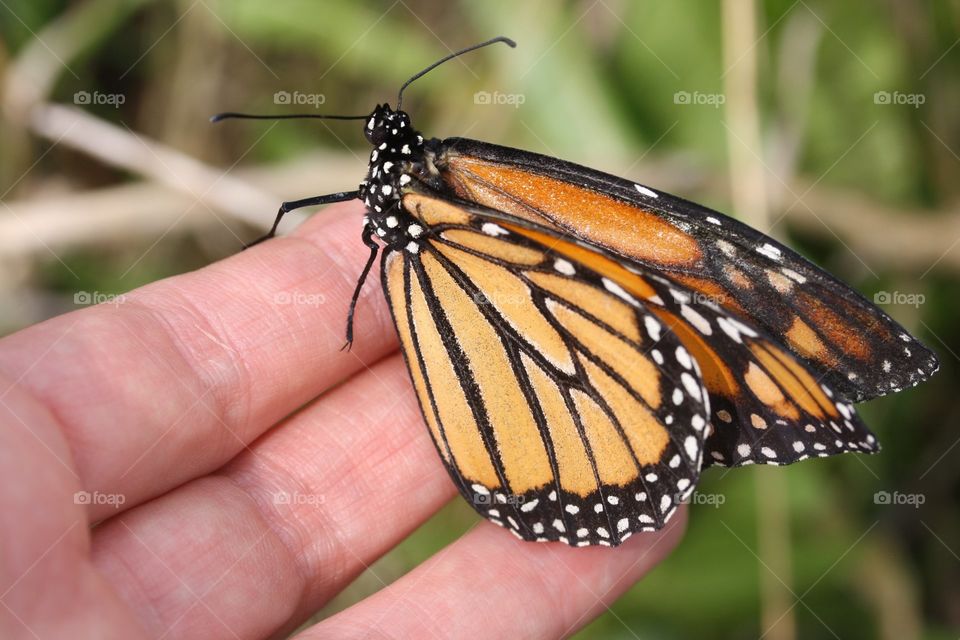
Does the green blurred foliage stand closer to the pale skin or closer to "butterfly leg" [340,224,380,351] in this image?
the pale skin

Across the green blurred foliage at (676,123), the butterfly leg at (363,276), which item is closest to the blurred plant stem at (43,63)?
the green blurred foliage at (676,123)

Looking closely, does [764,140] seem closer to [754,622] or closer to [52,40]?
[754,622]

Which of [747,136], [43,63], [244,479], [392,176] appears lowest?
[244,479]

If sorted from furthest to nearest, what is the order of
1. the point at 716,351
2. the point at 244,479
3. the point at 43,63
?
the point at 43,63
the point at 244,479
the point at 716,351

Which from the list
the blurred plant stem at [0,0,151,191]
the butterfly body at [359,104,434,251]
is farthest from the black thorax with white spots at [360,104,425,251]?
the blurred plant stem at [0,0,151,191]

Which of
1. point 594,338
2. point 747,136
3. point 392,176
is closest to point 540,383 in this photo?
point 594,338

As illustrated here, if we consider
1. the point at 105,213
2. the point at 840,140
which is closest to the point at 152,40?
the point at 105,213

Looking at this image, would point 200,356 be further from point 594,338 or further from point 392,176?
point 594,338
